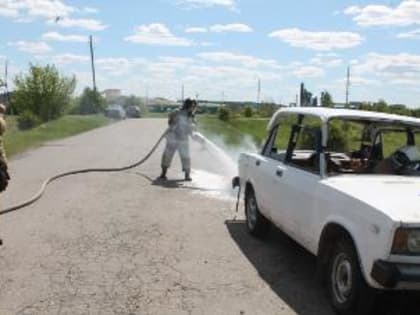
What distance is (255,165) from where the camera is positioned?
26.9 ft

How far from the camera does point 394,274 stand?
14.9ft

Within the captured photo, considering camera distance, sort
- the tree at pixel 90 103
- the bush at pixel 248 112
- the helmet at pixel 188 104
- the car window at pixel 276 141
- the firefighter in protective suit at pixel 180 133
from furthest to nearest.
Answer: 1. the tree at pixel 90 103
2. the bush at pixel 248 112
3. the firefighter in protective suit at pixel 180 133
4. the helmet at pixel 188 104
5. the car window at pixel 276 141

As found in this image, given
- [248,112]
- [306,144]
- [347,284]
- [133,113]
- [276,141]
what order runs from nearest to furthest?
[347,284] < [306,144] < [276,141] < [248,112] < [133,113]

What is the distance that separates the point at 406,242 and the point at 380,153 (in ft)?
9.10

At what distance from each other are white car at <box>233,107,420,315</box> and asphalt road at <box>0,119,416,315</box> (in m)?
0.46

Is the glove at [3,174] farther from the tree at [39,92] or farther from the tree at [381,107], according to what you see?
the tree at [39,92]

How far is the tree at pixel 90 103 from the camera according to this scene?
253 ft

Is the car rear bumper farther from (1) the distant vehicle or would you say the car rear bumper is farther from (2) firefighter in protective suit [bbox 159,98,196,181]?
(1) the distant vehicle

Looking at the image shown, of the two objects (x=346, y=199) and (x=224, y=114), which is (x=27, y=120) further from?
(x=346, y=199)

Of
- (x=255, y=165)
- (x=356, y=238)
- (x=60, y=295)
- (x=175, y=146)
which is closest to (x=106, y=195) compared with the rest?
(x=175, y=146)

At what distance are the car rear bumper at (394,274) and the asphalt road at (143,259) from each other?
0.98 m

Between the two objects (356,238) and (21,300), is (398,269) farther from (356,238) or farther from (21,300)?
(21,300)

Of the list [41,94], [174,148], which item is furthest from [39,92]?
[174,148]

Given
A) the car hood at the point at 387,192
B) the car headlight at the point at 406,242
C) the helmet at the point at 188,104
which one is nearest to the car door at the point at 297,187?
the car hood at the point at 387,192
